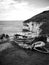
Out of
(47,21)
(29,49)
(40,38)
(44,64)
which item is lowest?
(44,64)

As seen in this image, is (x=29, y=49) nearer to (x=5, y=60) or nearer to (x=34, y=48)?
Result: (x=34, y=48)

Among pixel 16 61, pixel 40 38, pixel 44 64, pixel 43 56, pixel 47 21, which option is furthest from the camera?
pixel 47 21

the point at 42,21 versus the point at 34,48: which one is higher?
the point at 42,21

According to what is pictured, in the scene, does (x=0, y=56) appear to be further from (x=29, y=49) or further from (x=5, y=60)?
(x=29, y=49)

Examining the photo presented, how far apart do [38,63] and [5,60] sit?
14.0ft

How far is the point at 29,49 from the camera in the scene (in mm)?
11953

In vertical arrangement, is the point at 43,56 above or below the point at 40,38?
below

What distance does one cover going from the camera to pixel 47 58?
9.47 metres

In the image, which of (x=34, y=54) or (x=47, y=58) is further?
(x=34, y=54)

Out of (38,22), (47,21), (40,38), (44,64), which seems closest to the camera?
(44,64)

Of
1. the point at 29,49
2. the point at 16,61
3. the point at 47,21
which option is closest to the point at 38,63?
the point at 16,61

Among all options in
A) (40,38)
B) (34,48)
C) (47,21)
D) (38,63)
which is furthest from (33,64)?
(47,21)

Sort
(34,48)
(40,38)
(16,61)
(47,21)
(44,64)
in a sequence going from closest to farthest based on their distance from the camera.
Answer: (44,64) < (16,61) < (34,48) < (40,38) < (47,21)

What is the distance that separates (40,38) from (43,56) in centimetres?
459
